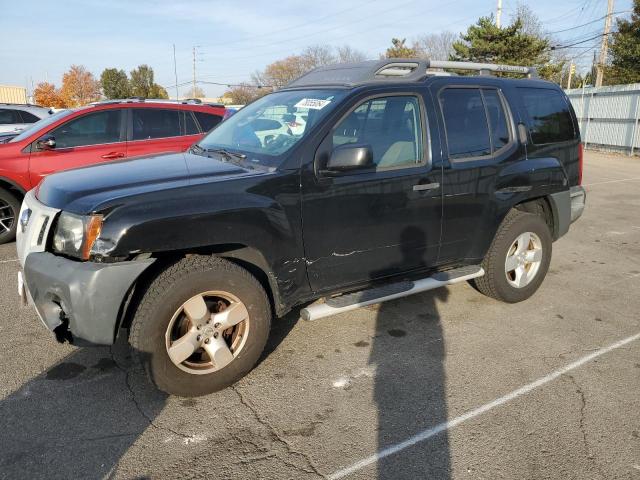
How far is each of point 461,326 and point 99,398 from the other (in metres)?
2.74

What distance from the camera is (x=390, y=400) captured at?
10.2 feet

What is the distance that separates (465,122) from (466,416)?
229 cm

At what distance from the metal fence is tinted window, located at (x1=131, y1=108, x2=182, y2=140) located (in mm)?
16997

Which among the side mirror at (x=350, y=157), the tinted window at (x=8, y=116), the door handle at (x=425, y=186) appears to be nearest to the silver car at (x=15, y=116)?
the tinted window at (x=8, y=116)

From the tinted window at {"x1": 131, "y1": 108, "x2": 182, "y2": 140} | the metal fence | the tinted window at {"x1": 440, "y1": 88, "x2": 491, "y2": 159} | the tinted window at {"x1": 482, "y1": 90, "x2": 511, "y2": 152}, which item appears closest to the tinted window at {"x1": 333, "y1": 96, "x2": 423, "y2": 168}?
the tinted window at {"x1": 440, "y1": 88, "x2": 491, "y2": 159}

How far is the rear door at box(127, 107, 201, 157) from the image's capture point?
6984 millimetres

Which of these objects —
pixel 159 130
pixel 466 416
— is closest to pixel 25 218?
pixel 466 416

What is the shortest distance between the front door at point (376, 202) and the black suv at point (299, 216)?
10mm

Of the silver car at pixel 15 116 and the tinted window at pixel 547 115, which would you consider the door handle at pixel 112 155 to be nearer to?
the tinted window at pixel 547 115

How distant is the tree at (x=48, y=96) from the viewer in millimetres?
59428

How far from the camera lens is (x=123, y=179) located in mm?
3125

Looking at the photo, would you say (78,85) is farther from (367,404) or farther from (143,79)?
(367,404)

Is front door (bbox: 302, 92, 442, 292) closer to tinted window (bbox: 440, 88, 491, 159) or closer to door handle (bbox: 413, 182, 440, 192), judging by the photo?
door handle (bbox: 413, 182, 440, 192)

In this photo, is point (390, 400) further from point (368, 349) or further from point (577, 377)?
point (577, 377)
